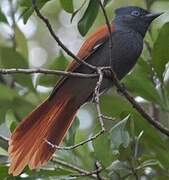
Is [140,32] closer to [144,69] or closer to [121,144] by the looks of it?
[144,69]

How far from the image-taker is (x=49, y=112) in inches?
114

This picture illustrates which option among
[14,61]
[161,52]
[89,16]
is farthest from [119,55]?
[14,61]

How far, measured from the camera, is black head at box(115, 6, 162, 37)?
124 inches

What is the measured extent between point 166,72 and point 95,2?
0.49m

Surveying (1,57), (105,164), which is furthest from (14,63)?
(105,164)

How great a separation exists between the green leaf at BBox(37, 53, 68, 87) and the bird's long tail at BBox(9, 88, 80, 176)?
104 millimetres

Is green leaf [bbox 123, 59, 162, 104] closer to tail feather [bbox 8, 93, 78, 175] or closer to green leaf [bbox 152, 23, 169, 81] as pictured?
green leaf [bbox 152, 23, 169, 81]

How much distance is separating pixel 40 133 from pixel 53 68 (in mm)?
352

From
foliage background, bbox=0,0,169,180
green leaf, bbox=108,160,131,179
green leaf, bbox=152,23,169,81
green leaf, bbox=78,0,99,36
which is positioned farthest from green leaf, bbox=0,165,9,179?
green leaf, bbox=152,23,169,81

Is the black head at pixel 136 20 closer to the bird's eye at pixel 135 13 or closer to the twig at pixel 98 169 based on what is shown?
the bird's eye at pixel 135 13

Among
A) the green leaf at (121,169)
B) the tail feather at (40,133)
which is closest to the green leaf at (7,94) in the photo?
the tail feather at (40,133)

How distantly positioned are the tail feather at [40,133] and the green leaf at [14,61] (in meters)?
0.22

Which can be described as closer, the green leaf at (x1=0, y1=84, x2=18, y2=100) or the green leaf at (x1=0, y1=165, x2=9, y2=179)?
the green leaf at (x1=0, y1=165, x2=9, y2=179)

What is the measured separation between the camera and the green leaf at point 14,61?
3.03m
